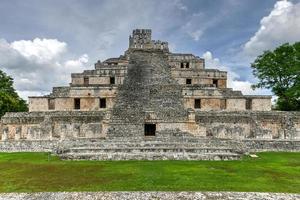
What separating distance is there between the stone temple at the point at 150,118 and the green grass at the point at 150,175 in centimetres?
148

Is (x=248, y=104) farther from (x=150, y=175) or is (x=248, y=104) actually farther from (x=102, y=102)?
(x=150, y=175)

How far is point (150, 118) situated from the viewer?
20.6 meters

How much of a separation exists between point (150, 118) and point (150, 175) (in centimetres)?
940

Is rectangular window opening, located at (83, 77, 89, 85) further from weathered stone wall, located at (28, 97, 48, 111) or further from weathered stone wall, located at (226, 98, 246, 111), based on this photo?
weathered stone wall, located at (226, 98, 246, 111)

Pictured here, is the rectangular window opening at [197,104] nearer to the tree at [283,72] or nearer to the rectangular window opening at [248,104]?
the rectangular window opening at [248,104]

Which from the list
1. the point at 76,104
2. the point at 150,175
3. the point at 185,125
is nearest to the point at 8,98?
the point at 76,104

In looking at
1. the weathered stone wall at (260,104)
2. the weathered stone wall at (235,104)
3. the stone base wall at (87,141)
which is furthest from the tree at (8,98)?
the weathered stone wall at (260,104)

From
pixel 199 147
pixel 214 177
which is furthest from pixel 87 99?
pixel 214 177

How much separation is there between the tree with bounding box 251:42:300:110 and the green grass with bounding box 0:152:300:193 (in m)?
15.9

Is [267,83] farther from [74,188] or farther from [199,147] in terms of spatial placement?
[74,188]

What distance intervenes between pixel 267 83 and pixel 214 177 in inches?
910

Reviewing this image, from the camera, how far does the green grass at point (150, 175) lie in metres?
9.67

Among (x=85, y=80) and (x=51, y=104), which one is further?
(x=85, y=80)

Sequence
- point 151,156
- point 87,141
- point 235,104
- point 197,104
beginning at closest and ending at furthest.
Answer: point 151,156
point 87,141
point 235,104
point 197,104
